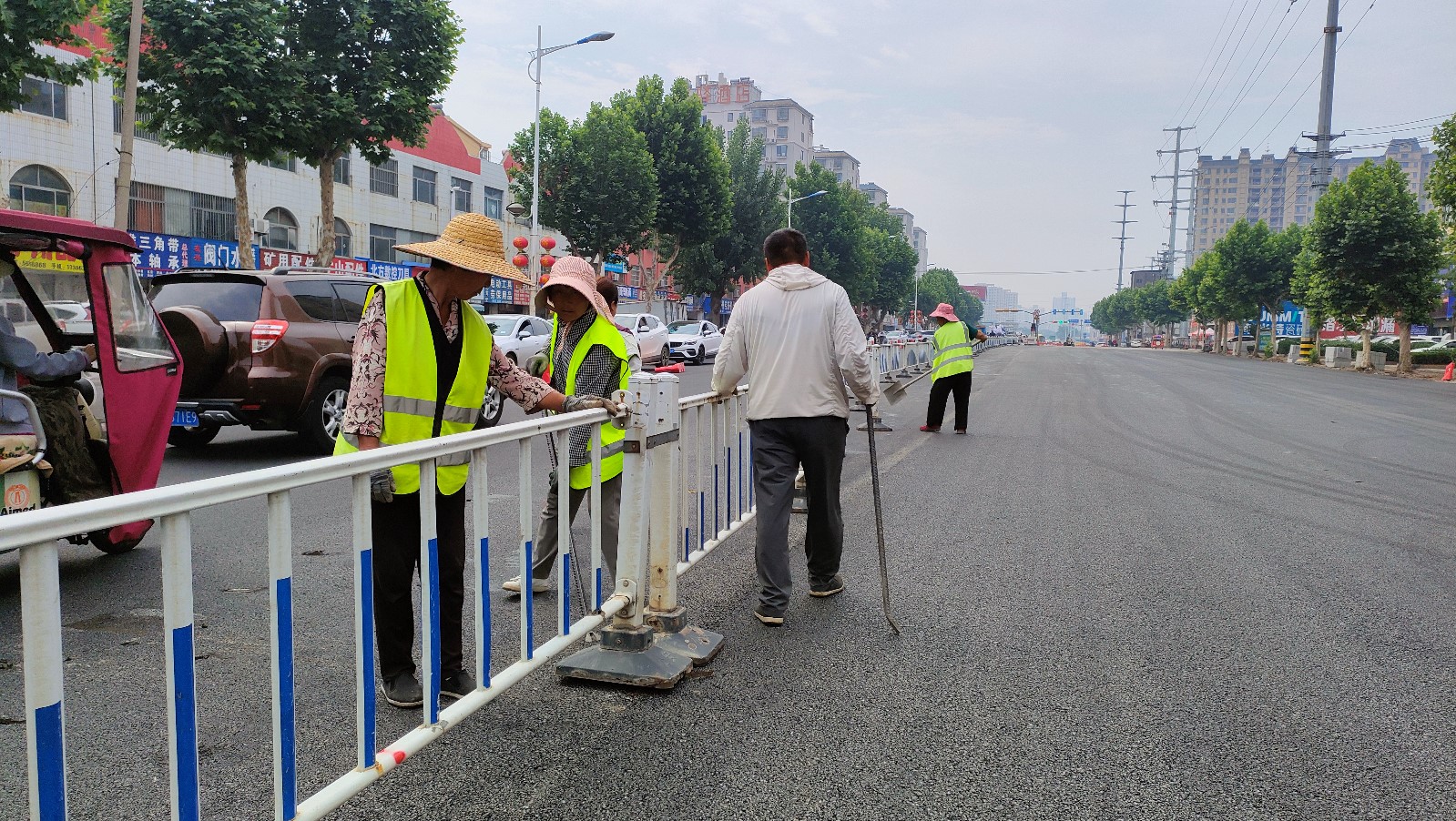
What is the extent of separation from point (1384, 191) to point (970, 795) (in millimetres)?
37275

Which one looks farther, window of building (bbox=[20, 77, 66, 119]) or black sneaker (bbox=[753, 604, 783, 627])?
window of building (bbox=[20, 77, 66, 119])

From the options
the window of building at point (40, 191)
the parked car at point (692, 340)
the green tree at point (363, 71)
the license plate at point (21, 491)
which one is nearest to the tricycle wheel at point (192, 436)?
the license plate at point (21, 491)

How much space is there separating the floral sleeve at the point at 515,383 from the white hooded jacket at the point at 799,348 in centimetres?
111

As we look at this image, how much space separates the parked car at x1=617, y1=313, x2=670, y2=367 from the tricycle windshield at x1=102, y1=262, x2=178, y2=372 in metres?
17.4

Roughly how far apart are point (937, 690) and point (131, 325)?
14.9 feet

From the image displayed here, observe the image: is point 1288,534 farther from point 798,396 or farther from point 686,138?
point 686,138

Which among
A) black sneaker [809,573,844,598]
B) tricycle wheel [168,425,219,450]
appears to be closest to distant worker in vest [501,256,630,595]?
black sneaker [809,573,844,598]

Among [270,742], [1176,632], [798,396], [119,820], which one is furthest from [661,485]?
[1176,632]

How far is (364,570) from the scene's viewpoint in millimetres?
2381

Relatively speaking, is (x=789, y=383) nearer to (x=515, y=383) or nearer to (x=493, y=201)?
(x=515, y=383)

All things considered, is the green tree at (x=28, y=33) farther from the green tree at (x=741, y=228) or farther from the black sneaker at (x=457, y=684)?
the green tree at (x=741, y=228)

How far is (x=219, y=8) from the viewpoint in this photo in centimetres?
1892

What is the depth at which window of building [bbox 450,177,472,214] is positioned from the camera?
3925 cm

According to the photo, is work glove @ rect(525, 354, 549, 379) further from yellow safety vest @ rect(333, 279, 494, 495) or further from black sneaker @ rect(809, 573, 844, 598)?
black sneaker @ rect(809, 573, 844, 598)
